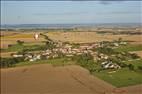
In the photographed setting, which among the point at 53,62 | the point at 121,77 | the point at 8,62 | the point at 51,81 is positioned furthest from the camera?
the point at 53,62

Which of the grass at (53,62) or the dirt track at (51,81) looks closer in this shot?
the dirt track at (51,81)

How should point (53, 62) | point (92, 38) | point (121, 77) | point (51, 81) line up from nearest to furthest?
1. point (51, 81)
2. point (121, 77)
3. point (53, 62)
4. point (92, 38)

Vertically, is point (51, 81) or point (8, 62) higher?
point (8, 62)

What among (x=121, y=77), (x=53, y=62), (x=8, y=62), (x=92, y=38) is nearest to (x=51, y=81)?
(x=121, y=77)

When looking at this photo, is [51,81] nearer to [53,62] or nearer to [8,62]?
[53,62]

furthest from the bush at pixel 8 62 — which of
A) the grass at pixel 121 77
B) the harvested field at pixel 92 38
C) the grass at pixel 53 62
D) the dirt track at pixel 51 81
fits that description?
the harvested field at pixel 92 38

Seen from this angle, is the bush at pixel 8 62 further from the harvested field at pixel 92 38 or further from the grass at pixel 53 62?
the harvested field at pixel 92 38
